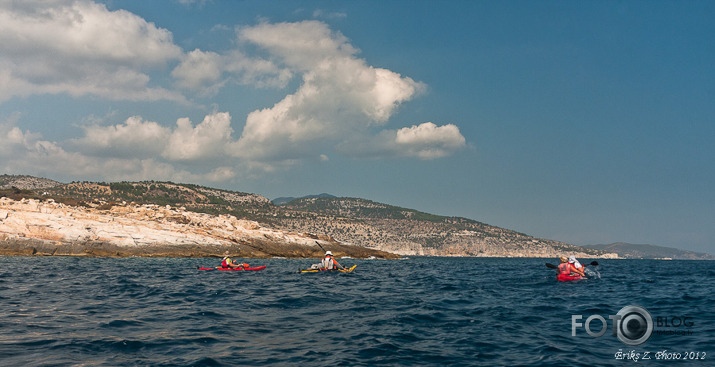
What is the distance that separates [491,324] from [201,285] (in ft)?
63.8

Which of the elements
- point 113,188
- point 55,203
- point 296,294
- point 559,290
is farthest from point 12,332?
point 113,188

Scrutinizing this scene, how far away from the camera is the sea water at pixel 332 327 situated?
1112 centimetres

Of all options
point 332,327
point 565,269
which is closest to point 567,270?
point 565,269

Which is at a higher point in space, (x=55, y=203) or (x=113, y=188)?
(x=113, y=188)

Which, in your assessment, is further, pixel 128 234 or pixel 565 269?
pixel 128 234

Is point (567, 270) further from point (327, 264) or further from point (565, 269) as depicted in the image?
point (327, 264)

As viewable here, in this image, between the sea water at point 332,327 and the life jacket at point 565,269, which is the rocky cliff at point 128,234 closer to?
the sea water at point 332,327

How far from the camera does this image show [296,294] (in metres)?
24.2

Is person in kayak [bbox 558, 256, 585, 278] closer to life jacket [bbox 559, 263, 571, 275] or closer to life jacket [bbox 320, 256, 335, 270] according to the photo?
life jacket [bbox 559, 263, 571, 275]

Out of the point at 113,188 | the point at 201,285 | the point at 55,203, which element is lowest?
the point at 201,285

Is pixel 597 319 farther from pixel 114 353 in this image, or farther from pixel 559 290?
pixel 114 353

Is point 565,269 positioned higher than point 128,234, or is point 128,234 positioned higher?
point 128,234

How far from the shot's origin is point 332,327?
15.3m

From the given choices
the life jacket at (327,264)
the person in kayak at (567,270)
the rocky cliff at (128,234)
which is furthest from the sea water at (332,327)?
the rocky cliff at (128,234)
